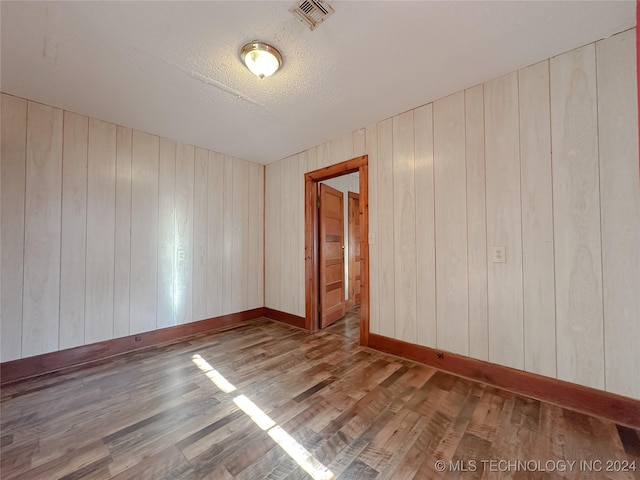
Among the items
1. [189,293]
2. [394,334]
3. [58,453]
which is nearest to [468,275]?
[394,334]

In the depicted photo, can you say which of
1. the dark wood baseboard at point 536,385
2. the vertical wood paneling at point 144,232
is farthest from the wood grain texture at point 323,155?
the dark wood baseboard at point 536,385

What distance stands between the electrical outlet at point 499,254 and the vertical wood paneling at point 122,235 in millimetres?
3753

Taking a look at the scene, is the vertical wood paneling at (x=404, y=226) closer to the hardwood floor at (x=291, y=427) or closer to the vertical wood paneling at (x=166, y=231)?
the hardwood floor at (x=291, y=427)

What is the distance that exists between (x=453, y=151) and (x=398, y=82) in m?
0.79

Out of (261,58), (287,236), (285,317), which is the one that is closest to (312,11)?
(261,58)

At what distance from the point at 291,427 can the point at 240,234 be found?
2.87 m

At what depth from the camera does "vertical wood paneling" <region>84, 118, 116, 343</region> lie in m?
2.56

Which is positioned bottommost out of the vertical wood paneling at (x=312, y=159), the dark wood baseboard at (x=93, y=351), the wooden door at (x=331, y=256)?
the dark wood baseboard at (x=93, y=351)

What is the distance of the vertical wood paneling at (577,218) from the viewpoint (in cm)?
166

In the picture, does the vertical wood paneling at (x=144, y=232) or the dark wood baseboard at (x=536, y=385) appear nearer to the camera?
the dark wood baseboard at (x=536, y=385)

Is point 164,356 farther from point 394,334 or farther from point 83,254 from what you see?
point 394,334

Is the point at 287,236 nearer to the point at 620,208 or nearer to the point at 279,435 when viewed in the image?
the point at 279,435

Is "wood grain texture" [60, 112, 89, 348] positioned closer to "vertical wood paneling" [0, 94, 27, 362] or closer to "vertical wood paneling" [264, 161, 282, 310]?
"vertical wood paneling" [0, 94, 27, 362]

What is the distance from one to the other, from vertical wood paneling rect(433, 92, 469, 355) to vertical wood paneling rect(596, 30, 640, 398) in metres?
0.82
